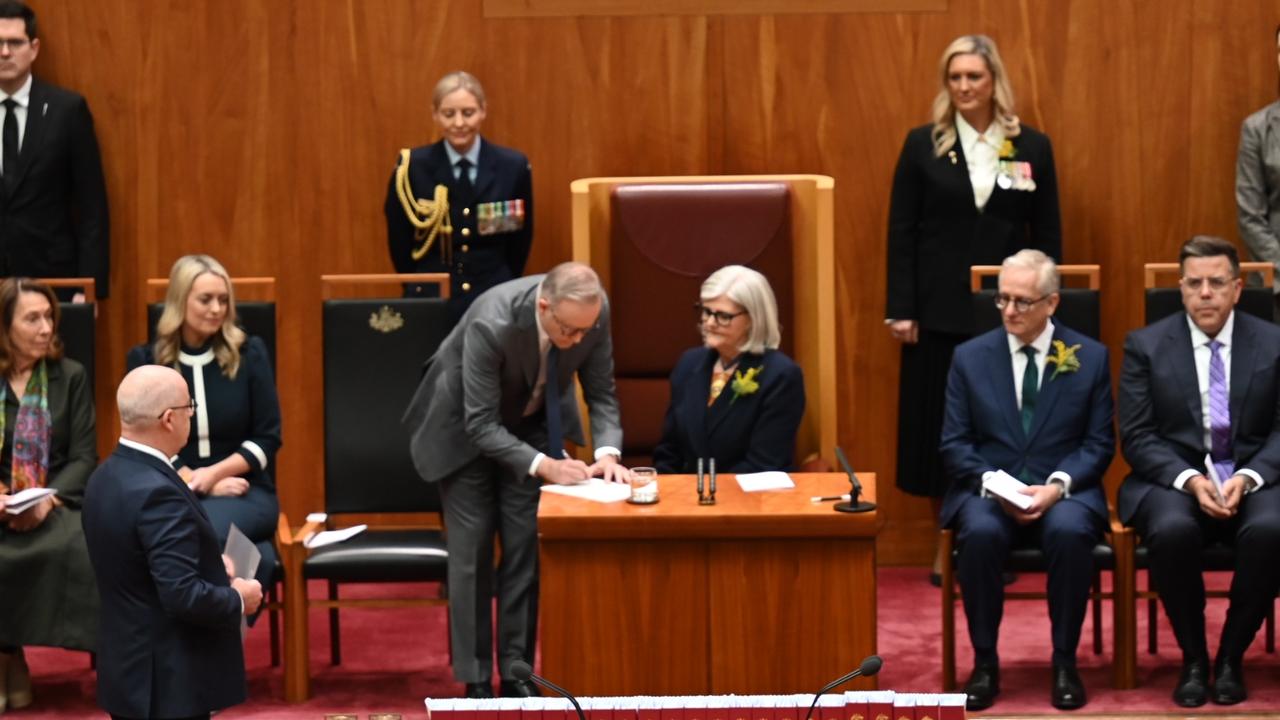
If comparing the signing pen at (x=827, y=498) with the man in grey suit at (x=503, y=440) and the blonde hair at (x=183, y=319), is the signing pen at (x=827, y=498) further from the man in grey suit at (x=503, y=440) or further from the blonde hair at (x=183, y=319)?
the blonde hair at (x=183, y=319)

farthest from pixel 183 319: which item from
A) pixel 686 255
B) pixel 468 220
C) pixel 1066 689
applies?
pixel 1066 689

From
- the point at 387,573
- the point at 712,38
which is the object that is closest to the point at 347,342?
the point at 387,573

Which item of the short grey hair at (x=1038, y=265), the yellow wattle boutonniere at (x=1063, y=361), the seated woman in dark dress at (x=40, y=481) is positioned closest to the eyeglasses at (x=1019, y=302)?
the short grey hair at (x=1038, y=265)

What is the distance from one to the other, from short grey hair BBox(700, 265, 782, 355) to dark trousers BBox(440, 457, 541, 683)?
690mm

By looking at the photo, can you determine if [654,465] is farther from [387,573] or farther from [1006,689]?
[1006,689]

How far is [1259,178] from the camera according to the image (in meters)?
5.98

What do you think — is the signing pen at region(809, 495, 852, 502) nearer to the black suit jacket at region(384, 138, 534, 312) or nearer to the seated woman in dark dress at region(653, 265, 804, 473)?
the seated woman in dark dress at region(653, 265, 804, 473)

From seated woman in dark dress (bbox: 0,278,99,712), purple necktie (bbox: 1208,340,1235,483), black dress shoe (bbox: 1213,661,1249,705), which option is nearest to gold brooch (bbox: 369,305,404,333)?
seated woman in dark dress (bbox: 0,278,99,712)

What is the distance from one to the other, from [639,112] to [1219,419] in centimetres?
216

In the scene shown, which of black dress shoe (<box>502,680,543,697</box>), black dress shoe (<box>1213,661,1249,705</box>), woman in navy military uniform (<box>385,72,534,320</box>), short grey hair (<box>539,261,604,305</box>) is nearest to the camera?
short grey hair (<box>539,261,604,305</box>)

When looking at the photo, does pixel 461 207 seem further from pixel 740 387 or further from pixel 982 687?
pixel 982 687

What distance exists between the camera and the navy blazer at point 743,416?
506cm

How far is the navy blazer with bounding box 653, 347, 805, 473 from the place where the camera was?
199 inches

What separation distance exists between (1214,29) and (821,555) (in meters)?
2.80
